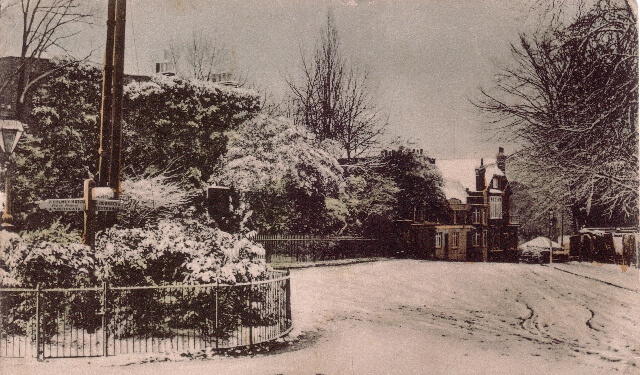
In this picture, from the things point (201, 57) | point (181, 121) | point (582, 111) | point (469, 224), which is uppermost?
point (201, 57)

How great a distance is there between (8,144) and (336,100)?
2885mm

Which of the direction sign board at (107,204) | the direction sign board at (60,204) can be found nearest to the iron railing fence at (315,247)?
the direction sign board at (107,204)

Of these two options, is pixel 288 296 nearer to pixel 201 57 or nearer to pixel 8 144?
pixel 201 57

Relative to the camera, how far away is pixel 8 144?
4.75 m

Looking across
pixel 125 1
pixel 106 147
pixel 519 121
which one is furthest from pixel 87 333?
pixel 519 121

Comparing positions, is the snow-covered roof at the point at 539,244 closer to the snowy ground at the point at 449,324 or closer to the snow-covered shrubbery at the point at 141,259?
the snowy ground at the point at 449,324

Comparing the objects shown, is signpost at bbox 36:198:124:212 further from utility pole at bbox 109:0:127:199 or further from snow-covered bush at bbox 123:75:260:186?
snow-covered bush at bbox 123:75:260:186

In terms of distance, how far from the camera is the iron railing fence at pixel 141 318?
16.2 feet

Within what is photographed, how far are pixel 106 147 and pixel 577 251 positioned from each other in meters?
4.49

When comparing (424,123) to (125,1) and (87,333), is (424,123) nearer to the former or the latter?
(125,1)

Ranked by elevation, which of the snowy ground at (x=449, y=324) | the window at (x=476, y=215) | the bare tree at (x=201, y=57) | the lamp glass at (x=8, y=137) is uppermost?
the bare tree at (x=201, y=57)

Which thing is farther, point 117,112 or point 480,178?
point 480,178

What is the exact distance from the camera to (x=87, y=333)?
16.5 ft

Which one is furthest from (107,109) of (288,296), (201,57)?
(288,296)
